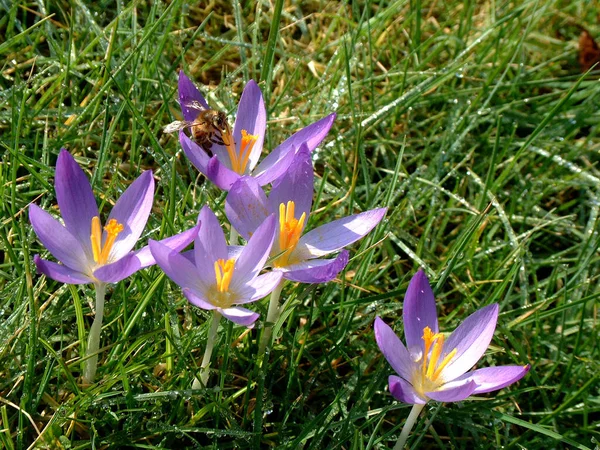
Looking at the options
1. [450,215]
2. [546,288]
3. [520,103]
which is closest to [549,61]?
[520,103]

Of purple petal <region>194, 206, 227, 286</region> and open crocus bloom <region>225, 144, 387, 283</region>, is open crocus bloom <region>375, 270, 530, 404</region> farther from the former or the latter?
purple petal <region>194, 206, 227, 286</region>

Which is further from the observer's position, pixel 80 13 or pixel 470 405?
pixel 80 13

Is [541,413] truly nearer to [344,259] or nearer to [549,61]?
[344,259]

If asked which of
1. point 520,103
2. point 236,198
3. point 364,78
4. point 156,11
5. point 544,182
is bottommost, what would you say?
point 544,182

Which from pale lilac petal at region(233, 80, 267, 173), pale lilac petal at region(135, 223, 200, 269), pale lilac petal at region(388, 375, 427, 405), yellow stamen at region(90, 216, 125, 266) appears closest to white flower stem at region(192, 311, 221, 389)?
pale lilac petal at region(135, 223, 200, 269)

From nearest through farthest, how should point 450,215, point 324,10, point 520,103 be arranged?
point 450,215 < point 520,103 < point 324,10

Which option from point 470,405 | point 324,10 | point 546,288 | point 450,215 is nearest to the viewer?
point 470,405
